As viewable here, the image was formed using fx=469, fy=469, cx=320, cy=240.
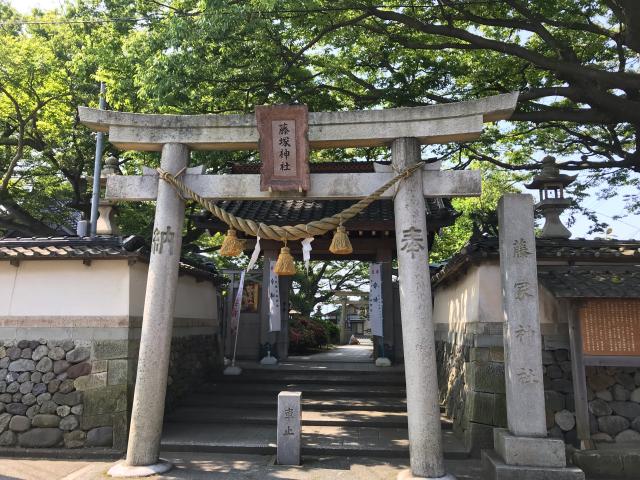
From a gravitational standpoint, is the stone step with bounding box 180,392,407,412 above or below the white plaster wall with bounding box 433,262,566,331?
below

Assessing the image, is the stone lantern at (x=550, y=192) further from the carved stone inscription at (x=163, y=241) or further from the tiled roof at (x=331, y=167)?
the carved stone inscription at (x=163, y=241)

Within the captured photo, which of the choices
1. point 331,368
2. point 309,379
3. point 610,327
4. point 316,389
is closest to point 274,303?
point 331,368

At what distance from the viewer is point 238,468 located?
6.45 m

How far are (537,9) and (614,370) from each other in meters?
7.40

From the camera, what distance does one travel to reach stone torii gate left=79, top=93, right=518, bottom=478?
572 cm

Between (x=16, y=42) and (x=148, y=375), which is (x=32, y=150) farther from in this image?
(x=148, y=375)

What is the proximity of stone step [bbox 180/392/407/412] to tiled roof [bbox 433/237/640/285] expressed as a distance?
3.49 m

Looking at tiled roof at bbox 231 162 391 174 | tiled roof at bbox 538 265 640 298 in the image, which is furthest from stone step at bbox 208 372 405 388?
→ tiled roof at bbox 231 162 391 174

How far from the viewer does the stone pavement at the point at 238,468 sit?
6.11 meters

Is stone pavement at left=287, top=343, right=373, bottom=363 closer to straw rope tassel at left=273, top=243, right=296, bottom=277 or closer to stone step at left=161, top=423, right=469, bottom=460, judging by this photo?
stone step at left=161, top=423, right=469, bottom=460

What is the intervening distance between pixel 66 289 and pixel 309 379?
17.9ft

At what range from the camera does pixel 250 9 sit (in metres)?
8.56

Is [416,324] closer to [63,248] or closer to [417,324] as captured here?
[417,324]

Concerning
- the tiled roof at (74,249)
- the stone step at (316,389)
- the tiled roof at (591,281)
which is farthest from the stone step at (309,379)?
the tiled roof at (591,281)
